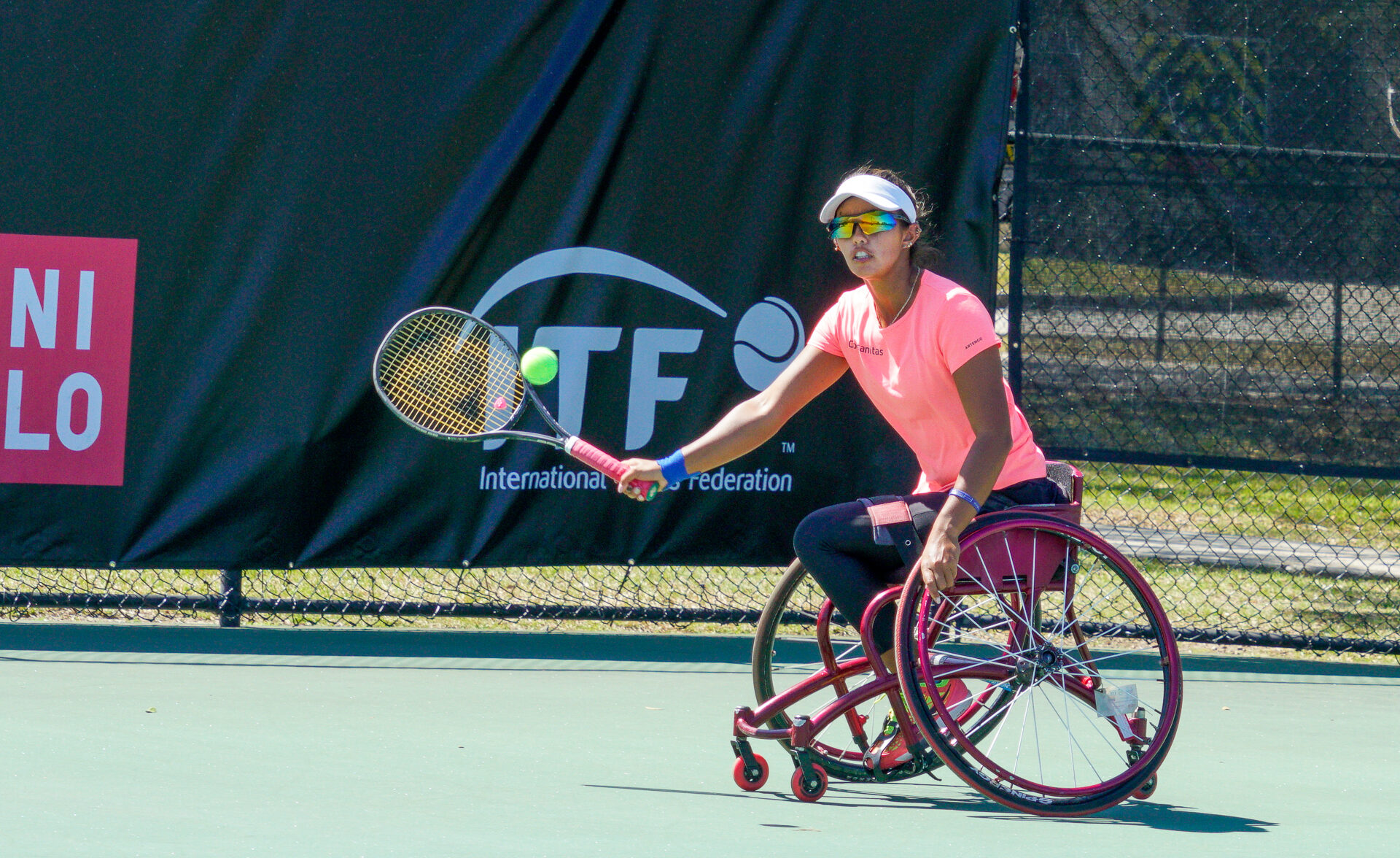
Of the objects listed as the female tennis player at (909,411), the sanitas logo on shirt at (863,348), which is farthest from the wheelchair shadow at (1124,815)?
the sanitas logo on shirt at (863,348)

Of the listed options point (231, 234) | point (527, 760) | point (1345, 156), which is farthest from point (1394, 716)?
point (231, 234)

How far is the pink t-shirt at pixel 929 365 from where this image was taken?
3389 mm

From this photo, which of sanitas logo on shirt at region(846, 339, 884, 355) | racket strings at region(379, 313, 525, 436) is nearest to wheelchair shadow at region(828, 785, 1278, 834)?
sanitas logo on shirt at region(846, 339, 884, 355)

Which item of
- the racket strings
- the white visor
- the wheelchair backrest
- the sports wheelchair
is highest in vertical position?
the white visor

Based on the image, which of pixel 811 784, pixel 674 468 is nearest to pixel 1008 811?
pixel 811 784

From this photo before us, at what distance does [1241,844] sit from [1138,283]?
7.86ft

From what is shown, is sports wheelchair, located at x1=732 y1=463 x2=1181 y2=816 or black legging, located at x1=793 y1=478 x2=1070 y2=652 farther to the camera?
black legging, located at x1=793 y1=478 x2=1070 y2=652

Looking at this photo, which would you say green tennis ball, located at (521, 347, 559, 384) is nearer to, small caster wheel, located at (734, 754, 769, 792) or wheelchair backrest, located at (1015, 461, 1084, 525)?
small caster wheel, located at (734, 754, 769, 792)

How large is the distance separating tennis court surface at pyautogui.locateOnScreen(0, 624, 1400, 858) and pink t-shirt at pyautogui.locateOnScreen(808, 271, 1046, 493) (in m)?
0.82

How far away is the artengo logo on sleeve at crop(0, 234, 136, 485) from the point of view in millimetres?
4926

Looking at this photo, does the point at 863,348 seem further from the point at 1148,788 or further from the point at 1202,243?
the point at 1202,243

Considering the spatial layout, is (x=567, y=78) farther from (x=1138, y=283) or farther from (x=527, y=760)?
(x=527, y=760)

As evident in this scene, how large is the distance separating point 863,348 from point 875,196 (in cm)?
37

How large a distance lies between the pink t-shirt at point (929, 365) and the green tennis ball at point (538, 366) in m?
0.68
